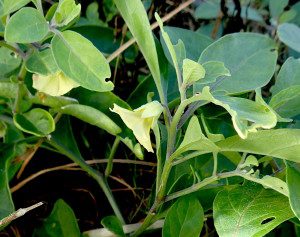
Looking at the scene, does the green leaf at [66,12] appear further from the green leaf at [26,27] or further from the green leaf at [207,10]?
the green leaf at [207,10]

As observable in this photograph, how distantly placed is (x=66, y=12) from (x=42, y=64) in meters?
0.06

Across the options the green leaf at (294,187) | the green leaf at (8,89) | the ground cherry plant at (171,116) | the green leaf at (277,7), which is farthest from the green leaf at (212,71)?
the green leaf at (277,7)

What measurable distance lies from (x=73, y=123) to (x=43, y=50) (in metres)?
0.23

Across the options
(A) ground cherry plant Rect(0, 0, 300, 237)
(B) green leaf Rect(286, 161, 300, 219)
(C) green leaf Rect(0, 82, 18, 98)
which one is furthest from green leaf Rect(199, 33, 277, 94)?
(C) green leaf Rect(0, 82, 18, 98)

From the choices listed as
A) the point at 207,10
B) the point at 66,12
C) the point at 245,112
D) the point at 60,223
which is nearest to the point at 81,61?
the point at 66,12

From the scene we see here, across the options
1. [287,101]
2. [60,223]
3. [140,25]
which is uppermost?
[140,25]

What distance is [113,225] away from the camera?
660 mm

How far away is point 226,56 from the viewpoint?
2.05 feet

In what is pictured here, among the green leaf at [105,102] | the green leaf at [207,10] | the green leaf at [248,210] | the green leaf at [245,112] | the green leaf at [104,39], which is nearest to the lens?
the green leaf at [245,112]

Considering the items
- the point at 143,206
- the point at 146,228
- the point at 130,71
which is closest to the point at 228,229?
the point at 146,228

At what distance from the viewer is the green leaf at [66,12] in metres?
0.53

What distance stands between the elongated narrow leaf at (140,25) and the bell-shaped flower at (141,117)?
0.10m

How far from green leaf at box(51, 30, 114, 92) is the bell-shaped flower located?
0.20 feet

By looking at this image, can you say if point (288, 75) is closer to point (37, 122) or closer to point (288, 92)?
point (288, 92)
